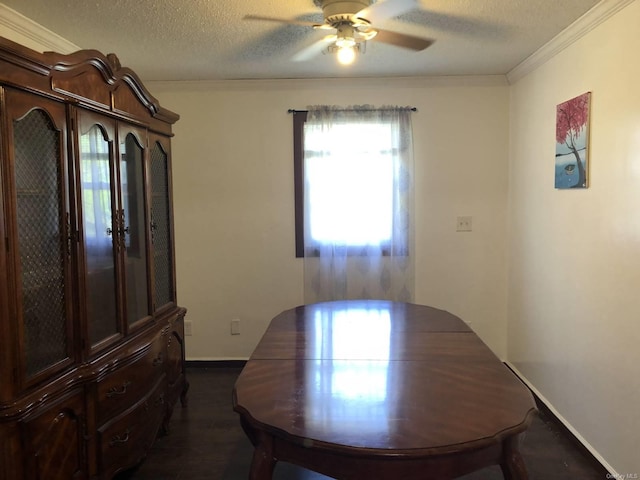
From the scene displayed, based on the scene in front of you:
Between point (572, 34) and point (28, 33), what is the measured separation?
9.47ft

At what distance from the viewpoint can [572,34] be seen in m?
2.57

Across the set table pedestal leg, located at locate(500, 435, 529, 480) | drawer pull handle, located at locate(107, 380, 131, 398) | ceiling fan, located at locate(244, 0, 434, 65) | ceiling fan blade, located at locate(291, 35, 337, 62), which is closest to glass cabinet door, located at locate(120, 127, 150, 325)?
drawer pull handle, located at locate(107, 380, 131, 398)

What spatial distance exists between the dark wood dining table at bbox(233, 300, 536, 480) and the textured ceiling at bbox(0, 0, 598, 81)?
1596mm

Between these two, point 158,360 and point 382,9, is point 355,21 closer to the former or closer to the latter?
point 382,9

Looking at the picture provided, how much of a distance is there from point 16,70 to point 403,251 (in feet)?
9.01

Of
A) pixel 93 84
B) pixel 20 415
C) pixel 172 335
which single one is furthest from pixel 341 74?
pixel 20 415

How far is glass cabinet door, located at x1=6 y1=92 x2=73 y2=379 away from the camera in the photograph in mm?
1663

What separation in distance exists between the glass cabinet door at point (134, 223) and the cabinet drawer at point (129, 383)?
213mm

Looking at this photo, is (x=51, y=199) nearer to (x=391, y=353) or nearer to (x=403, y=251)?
(x=391, y=353)

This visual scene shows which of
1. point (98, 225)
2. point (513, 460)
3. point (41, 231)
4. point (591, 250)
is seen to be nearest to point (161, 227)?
point (98, 225)

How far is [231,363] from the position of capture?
153 inches

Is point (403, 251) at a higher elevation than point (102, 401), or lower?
higher

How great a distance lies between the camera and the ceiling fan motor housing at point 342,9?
6.66ft

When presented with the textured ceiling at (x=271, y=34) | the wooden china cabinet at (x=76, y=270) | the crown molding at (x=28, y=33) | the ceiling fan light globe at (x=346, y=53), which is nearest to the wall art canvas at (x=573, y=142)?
the textured ceiling at (x=271, y=34)
